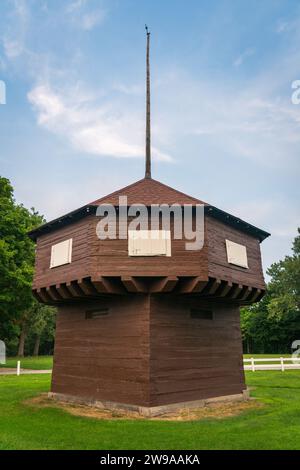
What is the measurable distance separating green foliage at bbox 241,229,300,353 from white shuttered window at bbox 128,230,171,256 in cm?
3530

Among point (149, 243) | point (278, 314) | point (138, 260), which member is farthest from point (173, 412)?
point (278, 314)

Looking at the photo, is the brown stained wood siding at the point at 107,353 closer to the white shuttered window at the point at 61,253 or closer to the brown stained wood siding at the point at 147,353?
the brown stained wood siding at the point at 147,353

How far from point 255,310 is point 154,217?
62.7 m

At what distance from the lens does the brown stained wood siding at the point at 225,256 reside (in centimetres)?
1340

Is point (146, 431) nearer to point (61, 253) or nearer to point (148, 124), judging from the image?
point (61, 253)

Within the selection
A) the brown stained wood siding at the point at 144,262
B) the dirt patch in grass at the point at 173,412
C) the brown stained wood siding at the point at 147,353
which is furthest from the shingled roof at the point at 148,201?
the dirt patch in grass at the point at 173,412

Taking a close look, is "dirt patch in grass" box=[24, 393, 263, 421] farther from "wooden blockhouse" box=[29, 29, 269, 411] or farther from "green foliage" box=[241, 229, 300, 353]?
"green foliage" box=[241, 229, 300, 353]

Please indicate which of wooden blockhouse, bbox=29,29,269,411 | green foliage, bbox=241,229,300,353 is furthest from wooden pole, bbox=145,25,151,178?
green foliage, bbox=241,229,300,353

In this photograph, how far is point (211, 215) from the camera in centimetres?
1392

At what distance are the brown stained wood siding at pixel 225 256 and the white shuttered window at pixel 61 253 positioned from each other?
510 cm

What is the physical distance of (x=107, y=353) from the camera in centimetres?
1365

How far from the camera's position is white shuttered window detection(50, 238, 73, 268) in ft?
46.7
